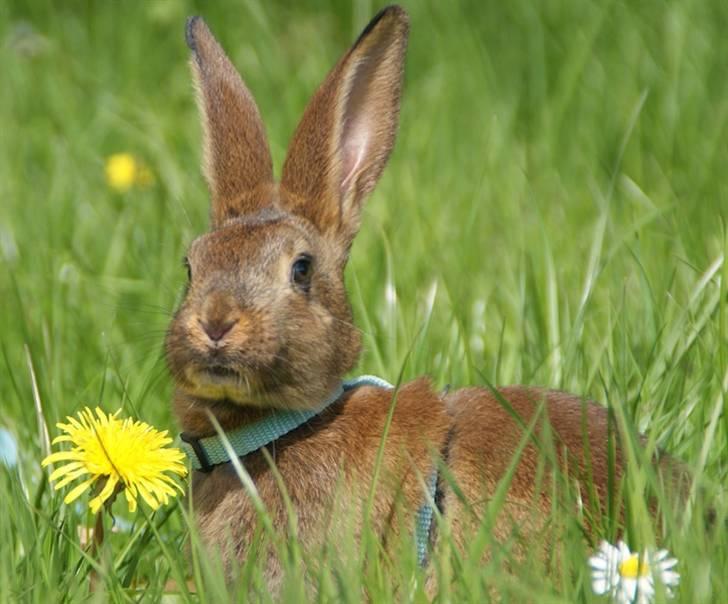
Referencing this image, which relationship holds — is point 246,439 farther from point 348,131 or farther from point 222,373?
point 348,131

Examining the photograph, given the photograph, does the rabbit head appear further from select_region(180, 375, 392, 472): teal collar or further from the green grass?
the green grass

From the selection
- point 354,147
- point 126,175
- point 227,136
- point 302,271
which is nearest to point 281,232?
point 302,271

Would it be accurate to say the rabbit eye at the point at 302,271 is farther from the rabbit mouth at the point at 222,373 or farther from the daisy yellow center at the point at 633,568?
the daisy yellow center at the point at 633,568

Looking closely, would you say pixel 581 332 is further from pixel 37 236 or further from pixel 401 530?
pixel 37 236

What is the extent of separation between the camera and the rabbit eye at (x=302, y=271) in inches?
154

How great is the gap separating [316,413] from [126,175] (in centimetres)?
244

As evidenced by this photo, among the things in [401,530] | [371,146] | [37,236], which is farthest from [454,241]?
[401,530]

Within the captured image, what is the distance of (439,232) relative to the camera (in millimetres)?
5566

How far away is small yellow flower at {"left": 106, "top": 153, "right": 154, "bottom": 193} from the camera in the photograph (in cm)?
604

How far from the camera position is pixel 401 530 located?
331 cm

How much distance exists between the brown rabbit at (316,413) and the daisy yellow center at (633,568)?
0.27 meters

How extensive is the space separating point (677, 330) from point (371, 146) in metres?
0.94

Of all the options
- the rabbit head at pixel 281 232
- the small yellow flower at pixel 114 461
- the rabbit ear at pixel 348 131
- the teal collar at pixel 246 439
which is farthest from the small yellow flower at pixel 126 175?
the small yellow flower at pixel 114 461

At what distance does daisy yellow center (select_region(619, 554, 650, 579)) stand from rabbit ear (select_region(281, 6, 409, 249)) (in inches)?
55.3
